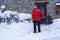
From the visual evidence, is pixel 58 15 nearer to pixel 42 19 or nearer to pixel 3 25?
pixel 42 19

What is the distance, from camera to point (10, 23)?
1603cm

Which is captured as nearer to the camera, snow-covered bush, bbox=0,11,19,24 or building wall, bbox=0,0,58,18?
snow-covered bush, bbox=0,11,19,24

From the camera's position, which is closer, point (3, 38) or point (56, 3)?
point (3, 38)

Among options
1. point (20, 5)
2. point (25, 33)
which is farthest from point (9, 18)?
point (25, 33)

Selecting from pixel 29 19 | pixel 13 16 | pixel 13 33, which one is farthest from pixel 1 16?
pixel 13 33

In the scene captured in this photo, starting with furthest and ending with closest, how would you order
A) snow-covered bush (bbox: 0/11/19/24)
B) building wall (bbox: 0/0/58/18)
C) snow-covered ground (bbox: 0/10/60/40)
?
building wall (bbox: 0/0/58/18)
snow-covered bush (bbox: 0/11/19/24)
snow-covered ground (bbox: 0/10/60/40)

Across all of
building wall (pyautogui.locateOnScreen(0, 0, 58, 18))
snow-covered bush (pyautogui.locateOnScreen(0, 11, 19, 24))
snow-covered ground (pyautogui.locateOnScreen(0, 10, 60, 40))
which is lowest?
snow-covered ground (pyautogui.locateOnScreen(0, 10, 60, 40))

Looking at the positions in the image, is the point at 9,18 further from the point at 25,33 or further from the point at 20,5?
the point at 25,33

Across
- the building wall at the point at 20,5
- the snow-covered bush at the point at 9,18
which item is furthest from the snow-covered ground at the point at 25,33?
the building wall at the point at 20,5

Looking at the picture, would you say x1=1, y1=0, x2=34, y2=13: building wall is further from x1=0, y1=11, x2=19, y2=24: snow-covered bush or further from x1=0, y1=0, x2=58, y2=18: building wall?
x1=0, y1=11, x2=19, y2=24: snow-covered bush

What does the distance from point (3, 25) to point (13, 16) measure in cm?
140

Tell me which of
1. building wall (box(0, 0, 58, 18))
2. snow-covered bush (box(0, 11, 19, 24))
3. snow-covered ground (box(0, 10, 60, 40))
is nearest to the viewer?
snow-covered ground (box(0, 10, 60, 40))

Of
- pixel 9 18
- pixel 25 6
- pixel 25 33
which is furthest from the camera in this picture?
pixel 25 6

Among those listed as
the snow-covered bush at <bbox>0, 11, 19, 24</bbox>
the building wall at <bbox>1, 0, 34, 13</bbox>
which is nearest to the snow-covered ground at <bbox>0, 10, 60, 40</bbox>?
the snow-covered bush at <bbox>0, 11, 19, 24</bbox>
